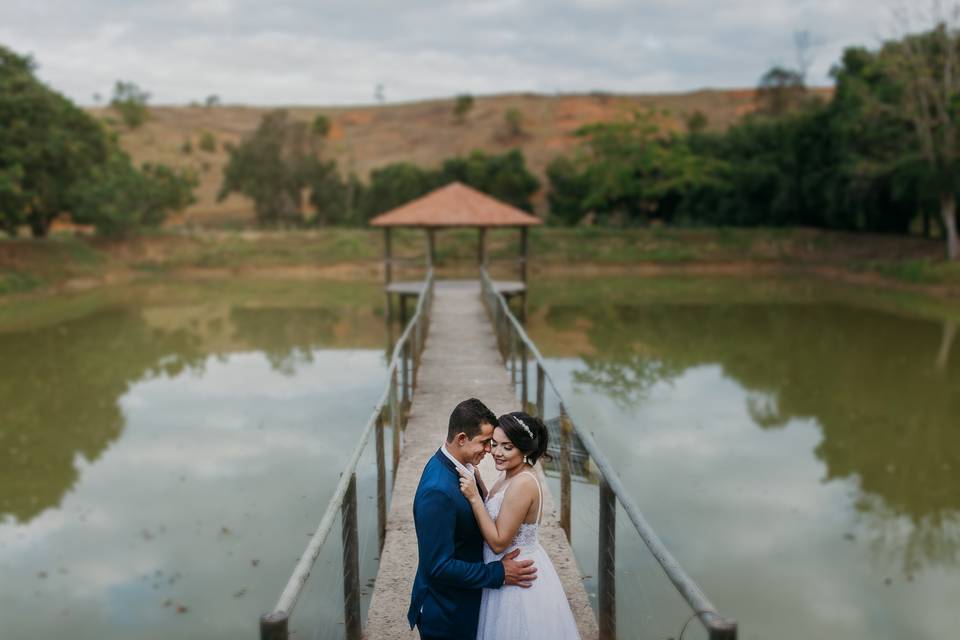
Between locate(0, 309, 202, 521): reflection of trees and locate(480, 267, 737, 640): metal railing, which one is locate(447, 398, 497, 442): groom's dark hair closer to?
locate(480, 267, 737, 640): metal railing

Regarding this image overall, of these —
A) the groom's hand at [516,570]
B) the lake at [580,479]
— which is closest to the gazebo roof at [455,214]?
the lake at [580,479]

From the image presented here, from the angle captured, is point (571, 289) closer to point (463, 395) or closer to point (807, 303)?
point (807, 303)

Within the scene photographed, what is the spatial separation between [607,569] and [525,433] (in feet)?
4.38

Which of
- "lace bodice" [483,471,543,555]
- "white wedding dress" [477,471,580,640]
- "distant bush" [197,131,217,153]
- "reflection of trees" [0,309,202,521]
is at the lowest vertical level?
"reflection of trees" [0,309,202,521]

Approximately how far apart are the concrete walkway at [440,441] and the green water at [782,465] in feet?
3.07

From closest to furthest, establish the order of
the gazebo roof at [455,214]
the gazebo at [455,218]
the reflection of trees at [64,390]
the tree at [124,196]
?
1. the reflection of trees at [64,390]
2. the gazebo at [455,218]
3. the gazebo roof at [455,214]
4. the tree at [124,196]

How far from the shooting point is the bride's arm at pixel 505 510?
10.8ft

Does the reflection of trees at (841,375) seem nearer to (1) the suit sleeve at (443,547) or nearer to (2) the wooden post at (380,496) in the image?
(2) the wooden post at (380,496)

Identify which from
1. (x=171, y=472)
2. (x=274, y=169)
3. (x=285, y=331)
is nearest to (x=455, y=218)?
(x=285, y=331)

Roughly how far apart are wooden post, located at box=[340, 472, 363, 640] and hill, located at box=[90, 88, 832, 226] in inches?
2360

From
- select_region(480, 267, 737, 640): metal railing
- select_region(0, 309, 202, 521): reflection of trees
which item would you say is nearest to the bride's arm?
select_region(480, 267, 737, 640): metal railing

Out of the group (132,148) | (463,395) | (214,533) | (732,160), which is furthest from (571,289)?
(132,148)

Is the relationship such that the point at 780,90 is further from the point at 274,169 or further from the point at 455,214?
the point at 455,214

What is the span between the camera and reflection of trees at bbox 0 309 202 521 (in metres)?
10.1
